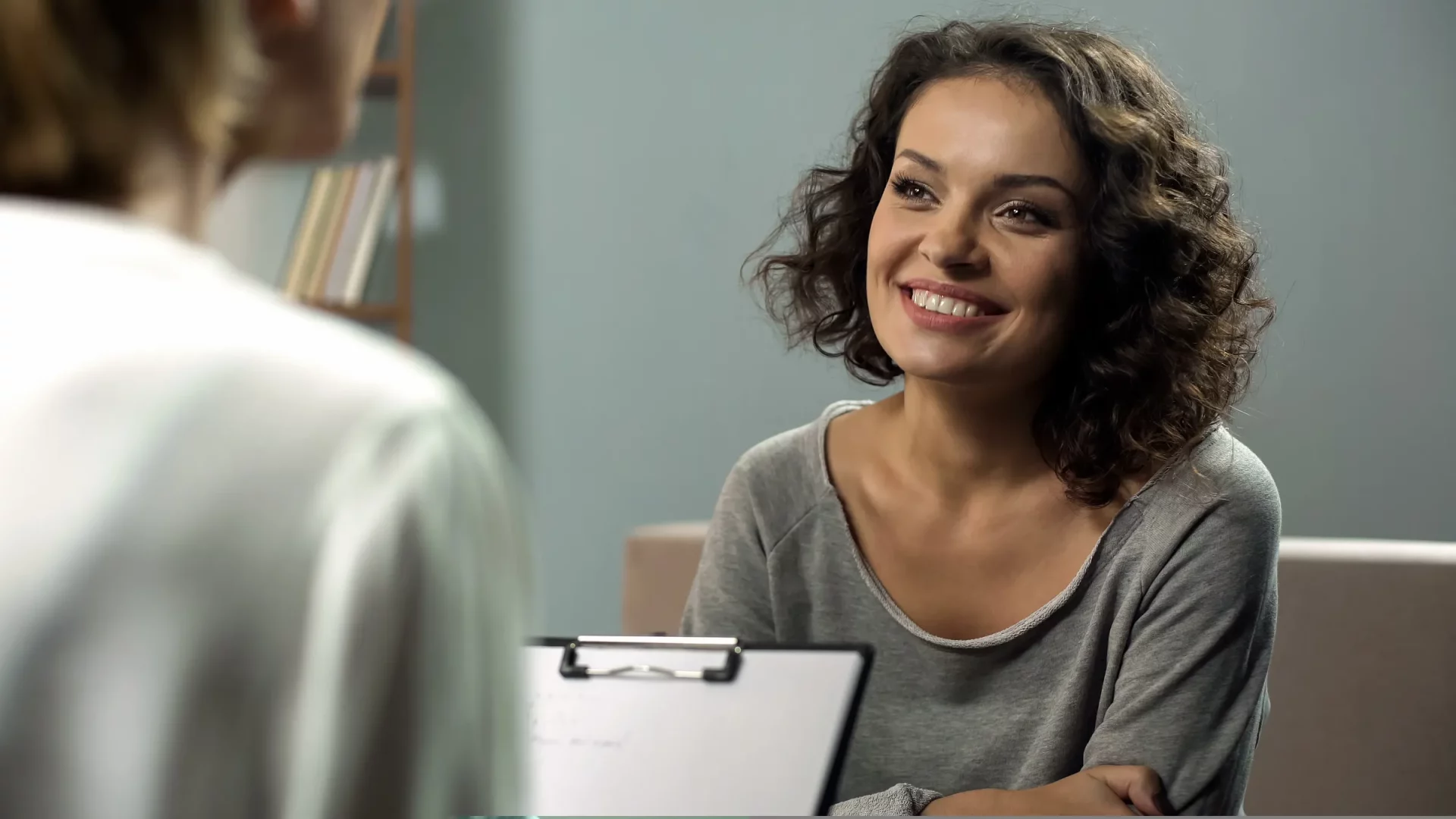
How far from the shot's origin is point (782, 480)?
4.74ft

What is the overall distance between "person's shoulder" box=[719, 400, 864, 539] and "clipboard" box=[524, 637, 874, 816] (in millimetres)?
476

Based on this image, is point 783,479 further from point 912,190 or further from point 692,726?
point 692,726

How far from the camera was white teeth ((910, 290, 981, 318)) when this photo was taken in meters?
1.31

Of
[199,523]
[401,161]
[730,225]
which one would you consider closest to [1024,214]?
[199,523]

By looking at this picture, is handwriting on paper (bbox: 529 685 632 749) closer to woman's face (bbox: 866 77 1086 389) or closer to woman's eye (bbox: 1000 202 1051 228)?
woman's face (bbox: 866 77 1086 389)

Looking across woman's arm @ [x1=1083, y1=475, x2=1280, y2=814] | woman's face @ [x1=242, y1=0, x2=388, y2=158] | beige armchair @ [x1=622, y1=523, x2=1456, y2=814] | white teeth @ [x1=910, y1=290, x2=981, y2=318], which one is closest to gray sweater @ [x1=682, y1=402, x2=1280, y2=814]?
woman's arm @ [x1=1083, y1=475, x2=1280, y2=814]

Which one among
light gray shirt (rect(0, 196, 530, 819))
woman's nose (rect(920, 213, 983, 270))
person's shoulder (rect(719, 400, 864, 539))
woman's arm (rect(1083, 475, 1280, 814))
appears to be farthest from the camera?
person's shoulder (rect(719, 400, 864, 539))

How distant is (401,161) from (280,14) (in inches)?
94.1

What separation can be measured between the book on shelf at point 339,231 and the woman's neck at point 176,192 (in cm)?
237

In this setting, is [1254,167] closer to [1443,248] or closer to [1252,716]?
[1443,248]

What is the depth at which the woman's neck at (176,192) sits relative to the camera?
321 millimetres

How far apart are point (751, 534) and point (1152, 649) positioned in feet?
1.37

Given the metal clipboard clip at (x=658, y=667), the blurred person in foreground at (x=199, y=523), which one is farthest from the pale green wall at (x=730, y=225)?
the blurred person in foreground at (x=199, y=523)

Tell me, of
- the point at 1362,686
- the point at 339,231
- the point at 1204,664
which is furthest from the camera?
the point at 339,231
